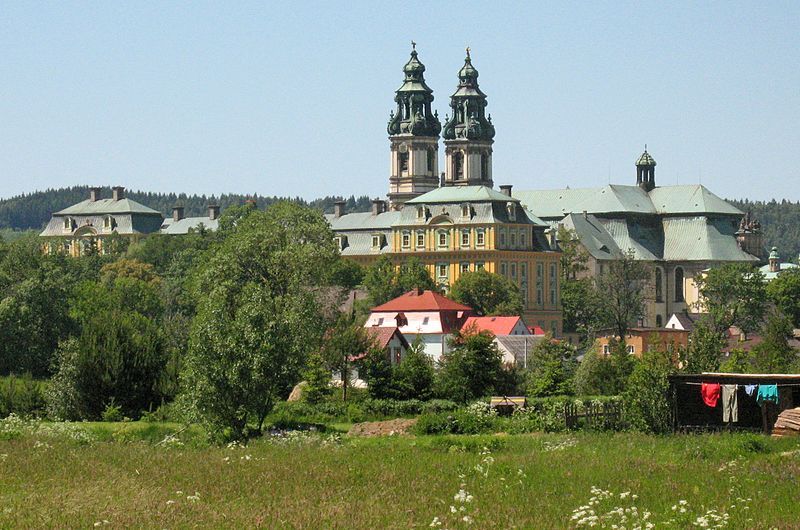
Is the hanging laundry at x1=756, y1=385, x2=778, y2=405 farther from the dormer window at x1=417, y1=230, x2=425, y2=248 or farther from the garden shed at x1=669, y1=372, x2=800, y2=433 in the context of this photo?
the dormer window at x1=417, y1=230, x2=425, y2=248

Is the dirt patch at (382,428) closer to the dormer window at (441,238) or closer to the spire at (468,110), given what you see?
the dormer window at (441,238)

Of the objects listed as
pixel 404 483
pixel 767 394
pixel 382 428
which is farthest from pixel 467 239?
pixel 404 483

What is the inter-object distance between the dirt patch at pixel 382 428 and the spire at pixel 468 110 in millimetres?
124162

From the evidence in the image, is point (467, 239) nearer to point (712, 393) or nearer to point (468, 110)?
point (468, 110)

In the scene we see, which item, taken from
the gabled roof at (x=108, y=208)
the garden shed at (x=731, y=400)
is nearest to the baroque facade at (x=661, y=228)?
the gabled roof at (x=108, y=208)

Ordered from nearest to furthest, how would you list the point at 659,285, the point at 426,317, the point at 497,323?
the point at 497,323
the point at 426,317
the point at 659,285

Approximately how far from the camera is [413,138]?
182 meters

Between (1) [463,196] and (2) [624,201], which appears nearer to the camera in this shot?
(1) [463,196]

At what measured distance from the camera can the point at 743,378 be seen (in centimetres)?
4669

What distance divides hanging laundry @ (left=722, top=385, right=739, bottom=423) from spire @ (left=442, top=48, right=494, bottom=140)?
13542cm

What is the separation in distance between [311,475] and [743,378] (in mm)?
15609

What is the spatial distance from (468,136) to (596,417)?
133267 millimetres

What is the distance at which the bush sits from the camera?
61.3 meters

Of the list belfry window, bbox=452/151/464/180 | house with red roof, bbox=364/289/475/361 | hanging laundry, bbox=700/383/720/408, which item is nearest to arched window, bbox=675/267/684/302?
belfry window, bbox=452/151/464/180
